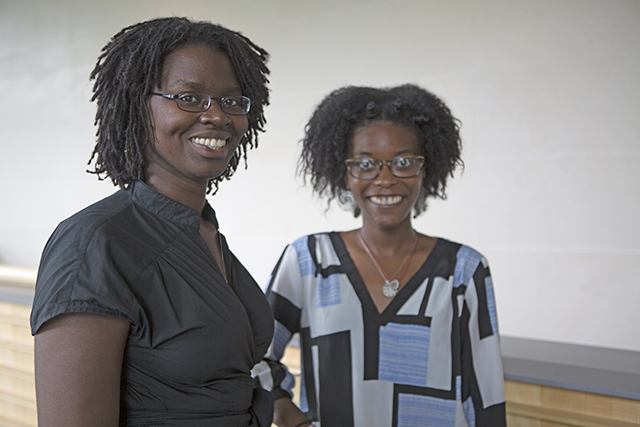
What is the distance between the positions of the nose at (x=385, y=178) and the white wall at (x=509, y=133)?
1.57m

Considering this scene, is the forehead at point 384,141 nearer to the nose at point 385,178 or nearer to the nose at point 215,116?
the nose at point 385,178

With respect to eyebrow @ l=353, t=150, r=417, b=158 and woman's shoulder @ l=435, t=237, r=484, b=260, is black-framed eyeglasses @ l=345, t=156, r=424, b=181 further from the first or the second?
woman's shoulder @ l=435, t=237, r=484, b=260

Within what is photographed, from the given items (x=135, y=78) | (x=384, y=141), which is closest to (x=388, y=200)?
Result: (x=384, y=141)

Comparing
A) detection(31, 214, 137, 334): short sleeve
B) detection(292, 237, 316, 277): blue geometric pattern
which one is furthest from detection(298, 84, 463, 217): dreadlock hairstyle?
detection(31, 214, 137, 334): short sleeve

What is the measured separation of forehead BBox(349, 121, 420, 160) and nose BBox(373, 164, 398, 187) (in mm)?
43

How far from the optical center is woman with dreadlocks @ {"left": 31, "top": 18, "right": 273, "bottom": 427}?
37.1 inches

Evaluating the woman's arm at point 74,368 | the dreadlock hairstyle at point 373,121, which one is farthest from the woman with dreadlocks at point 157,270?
the dreadlock hairstyle at point 373,121

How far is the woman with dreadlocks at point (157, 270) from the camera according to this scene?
3.09ft

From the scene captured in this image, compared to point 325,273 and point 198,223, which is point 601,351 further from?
point 198,223

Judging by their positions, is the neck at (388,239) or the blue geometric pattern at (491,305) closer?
the blue geometric pattern at (491,305)

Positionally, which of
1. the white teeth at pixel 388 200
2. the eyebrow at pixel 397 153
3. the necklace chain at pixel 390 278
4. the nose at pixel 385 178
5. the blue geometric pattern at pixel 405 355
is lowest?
the blue geometric pattern at pixel 405 355

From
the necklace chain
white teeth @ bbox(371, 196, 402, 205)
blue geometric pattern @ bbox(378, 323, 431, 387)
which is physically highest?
white teeth @ bbox(371, 196, 402, 205)

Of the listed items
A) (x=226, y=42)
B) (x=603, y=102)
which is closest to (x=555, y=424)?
(x=603, y=102)

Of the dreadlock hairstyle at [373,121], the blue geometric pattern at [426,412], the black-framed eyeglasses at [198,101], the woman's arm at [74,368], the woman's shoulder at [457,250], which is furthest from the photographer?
the dreadlock hairstyle at [373,121]
